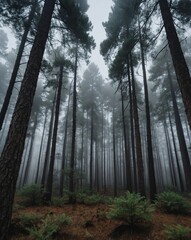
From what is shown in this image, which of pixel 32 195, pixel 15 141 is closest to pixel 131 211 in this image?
pixel 15 141

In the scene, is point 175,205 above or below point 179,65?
below

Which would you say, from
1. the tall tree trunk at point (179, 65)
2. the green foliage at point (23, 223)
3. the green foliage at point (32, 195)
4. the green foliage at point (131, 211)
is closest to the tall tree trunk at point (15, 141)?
the green foliage at point (23, 223)

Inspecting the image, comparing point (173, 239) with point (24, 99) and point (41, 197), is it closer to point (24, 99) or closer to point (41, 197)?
point (24, 99)

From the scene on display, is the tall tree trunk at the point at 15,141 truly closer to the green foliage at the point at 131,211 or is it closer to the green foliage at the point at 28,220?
the green foliage at the point at 28,220

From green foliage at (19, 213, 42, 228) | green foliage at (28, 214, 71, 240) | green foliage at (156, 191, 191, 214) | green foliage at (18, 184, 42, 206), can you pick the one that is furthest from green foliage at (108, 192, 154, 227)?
green foliage at (18, 184, 42, 206)

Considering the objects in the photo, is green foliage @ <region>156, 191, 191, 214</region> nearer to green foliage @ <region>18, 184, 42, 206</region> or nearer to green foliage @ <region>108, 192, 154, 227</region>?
green foliage @ <region>108, 192, 154, 227</region>

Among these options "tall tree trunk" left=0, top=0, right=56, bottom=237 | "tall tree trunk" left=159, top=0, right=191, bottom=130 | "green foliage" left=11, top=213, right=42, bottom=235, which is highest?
"tall tree trunk" left=159, top=0, right=191, bottom=130

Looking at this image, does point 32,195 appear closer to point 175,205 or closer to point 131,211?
point 131,211

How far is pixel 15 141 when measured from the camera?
3781mm

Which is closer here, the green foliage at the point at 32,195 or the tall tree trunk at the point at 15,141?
the tall tree trunk at the point at 15,141

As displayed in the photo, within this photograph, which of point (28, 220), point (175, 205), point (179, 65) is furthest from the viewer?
point (175, 205)

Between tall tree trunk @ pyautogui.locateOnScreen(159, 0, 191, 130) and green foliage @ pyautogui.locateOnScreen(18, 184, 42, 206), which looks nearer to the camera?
tall tree trunk @ pyautogui.locateOnScreen(159, 0, 191, 130)

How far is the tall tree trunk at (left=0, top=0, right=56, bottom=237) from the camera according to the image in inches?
128

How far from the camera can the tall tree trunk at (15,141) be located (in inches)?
128
